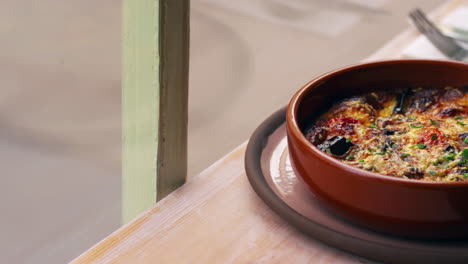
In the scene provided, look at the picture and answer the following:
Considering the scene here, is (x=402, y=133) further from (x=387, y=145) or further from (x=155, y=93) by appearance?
(x=155, y=93)

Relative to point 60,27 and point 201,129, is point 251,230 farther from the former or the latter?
point 201,129

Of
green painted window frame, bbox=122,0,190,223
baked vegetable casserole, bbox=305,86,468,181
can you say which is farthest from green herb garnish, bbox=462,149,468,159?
green painted window frame, bbox=122,0,190,223

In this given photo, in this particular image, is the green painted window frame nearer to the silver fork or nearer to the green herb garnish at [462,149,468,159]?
the green herb garnish at [462,149,468,159]

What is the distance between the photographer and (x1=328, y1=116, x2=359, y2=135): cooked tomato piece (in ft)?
2.18

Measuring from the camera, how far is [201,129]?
160 centimetres

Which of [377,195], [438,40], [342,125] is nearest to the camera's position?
[377,195]

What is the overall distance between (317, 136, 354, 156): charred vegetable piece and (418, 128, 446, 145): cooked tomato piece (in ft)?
0.25

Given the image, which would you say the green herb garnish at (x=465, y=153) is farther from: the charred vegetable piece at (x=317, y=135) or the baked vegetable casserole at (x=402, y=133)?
the charred vegetable piece at (x=317, y=135)

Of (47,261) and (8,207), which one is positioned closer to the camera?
(8,207)

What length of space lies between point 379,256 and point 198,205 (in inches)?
8.3

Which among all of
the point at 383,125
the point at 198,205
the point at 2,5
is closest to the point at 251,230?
the point at 198,205

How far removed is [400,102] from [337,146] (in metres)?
0.15

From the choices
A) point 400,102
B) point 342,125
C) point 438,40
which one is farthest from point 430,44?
point 342,125

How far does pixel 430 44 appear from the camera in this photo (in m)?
1.04
